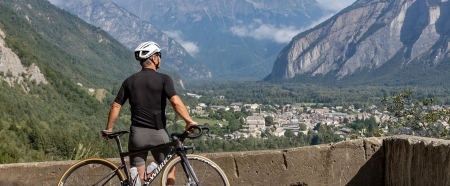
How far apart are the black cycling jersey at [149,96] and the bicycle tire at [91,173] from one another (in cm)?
69

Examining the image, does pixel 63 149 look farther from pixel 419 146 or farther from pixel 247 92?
pixel 247 92

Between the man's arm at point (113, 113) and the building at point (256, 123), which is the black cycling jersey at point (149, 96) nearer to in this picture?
the man's arm at point (113, 113)

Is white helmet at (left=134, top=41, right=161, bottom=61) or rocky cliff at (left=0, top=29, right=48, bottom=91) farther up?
rocky cliff at (left=0, top=29, right=48, bottom=91)

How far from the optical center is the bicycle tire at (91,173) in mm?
5820

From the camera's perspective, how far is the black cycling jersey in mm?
5426

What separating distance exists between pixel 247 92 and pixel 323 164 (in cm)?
18867

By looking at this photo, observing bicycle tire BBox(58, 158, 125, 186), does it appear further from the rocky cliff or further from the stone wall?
the rocky cliff

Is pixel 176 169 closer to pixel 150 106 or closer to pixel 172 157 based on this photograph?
pixel 172 157

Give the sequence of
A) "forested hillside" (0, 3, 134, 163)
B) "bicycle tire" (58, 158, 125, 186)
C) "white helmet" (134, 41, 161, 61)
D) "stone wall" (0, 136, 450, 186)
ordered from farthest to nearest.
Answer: "forested hillside" (0, 3, 134, 163) → "stone wall" (0, 136, 450, 186) → "bicycle tire" (58, 158, 125, 186) → "white helmet" (134, 41, 161, 61)

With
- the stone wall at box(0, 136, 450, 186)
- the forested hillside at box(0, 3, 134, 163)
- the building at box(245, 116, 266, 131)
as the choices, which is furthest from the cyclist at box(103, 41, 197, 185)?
the building at box(245, 116, 266, 131)

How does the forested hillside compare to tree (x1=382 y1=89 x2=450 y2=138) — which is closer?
tree (x1=382 y1=89 x2=450 y2=138)

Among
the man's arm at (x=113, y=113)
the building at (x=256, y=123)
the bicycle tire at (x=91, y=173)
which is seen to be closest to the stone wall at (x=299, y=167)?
the bicycle tire at (x=91, y=173)

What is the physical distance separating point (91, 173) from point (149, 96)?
1.25 metres

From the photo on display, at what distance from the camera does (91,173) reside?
237 inches
